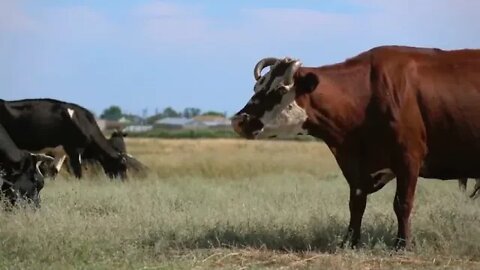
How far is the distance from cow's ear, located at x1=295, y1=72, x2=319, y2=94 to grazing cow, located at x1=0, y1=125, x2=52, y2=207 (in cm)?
528

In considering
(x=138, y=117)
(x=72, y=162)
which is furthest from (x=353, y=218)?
(x=138, y=117)

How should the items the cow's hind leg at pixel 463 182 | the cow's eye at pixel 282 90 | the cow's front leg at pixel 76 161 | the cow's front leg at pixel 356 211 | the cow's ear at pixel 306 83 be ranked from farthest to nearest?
the cow's front leg at pixel 76 161, the cow's hind leg at pixel 463 182, the cow's front leg at pixel 356 211, the cow's ear at pixel 306 83, the cow's eye at pixel 282 90

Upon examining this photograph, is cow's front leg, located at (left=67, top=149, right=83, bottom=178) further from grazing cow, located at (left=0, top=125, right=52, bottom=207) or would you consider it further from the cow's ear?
the cow's ear

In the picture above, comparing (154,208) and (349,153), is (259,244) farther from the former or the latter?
(154,208)

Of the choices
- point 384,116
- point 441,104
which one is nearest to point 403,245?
point 384,116

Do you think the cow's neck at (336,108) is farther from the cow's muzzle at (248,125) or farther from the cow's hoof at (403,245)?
the cow's hoof at (403,245)

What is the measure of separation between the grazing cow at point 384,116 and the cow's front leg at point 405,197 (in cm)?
1

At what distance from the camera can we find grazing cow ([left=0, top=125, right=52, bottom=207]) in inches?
549

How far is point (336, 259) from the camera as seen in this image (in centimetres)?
934

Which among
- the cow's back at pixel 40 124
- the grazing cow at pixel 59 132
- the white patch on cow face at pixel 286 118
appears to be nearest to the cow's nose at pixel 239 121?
the white patch on cow face at pixel 286 118

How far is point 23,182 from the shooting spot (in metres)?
14.2

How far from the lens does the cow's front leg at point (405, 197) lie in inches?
390

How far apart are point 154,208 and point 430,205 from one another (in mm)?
3908

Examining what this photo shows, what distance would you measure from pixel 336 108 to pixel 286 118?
0.55 metres
